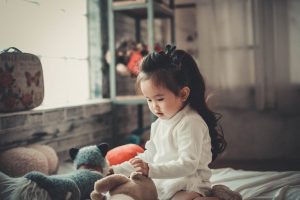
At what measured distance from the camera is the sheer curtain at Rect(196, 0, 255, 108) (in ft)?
12.2

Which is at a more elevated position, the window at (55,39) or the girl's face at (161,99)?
the window at (55,39)

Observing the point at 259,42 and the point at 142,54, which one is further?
the point at 259,42

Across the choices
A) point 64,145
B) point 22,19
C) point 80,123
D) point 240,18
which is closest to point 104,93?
point 80,123

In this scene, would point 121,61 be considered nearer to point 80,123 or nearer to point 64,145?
point 80,123

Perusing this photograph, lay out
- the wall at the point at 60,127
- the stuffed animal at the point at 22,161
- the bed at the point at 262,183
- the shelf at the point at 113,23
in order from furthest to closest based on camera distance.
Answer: the shelf at the point at 113,23 < the wall at the point at 60,127 < the stuffed animal at the point at 22,161 < the bed at the point at 262,183

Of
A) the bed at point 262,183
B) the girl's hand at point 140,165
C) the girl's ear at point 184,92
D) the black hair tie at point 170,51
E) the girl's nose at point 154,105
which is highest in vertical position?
the black hair tie at point 170,51

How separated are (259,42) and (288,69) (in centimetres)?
36

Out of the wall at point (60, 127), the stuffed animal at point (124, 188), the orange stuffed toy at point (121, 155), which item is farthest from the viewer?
the orange stuffed toy at point (121, 155)

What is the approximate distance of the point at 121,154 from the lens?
2.12 m

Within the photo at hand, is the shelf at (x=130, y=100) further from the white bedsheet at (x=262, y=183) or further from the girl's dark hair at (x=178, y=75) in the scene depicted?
the girl's dark hair at (x=178, y=75)

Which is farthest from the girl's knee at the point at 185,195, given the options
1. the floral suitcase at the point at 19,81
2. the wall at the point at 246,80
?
the wall at the point at 246,80

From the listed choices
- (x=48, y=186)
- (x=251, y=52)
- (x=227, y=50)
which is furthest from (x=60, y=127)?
(x=251, y=52)

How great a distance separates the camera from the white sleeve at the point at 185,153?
132 centimetres

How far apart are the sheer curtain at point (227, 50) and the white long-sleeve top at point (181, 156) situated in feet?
7.48
